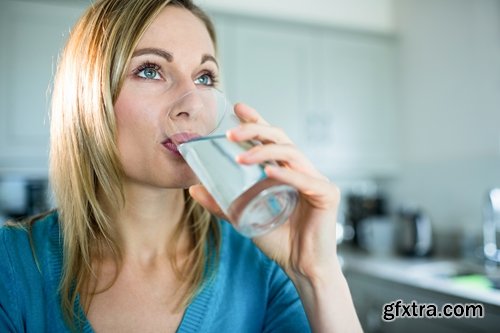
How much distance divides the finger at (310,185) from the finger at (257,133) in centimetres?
6

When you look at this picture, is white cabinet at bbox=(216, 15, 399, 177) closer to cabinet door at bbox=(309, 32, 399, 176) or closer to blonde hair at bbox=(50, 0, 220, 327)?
cabinet door at bbox=(309, 32, 399, 176)

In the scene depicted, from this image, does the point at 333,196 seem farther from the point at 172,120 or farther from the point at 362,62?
the point at 362,62

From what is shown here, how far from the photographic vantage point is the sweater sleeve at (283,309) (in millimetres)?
896

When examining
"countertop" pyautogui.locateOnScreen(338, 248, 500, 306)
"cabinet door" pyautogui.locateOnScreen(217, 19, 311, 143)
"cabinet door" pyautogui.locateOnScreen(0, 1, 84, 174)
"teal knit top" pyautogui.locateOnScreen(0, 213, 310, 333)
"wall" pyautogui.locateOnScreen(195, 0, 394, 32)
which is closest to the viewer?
"teal knit top" pyautogui.locateOnScreen(0, 213, 310, 333)

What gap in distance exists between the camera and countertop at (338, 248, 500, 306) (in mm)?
1711

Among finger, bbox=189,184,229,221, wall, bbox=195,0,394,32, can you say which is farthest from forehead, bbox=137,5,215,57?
wall, bbox=195,0,394,32

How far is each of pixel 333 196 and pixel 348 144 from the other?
2.19 m

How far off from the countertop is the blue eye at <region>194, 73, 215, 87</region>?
4.42 feet

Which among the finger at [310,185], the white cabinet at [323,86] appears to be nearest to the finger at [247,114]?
the finger at [310,185]

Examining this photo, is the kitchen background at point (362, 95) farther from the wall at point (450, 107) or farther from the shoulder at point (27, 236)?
the shoulder at point (27, 236)

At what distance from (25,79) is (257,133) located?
1887mm

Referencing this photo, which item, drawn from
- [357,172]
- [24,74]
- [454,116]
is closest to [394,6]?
[454,116]

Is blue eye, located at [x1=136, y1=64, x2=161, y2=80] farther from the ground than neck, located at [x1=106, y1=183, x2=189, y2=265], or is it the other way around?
blue eye, located at [x1=136, y1=64, x2=161, y2=80]

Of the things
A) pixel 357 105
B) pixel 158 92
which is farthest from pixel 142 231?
pixel 357 105
